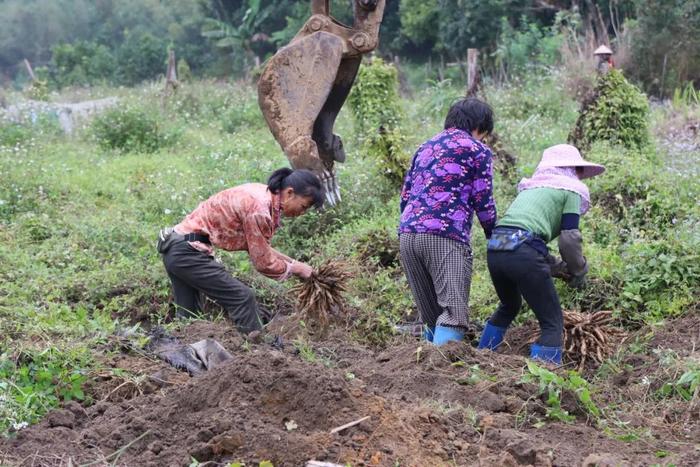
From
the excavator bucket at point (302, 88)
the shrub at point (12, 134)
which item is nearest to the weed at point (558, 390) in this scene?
the excavator bucket at point (302, 88)

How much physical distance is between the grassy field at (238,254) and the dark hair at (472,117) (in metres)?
1.63

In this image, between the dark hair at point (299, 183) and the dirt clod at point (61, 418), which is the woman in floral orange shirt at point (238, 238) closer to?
the dark hair at point (299, 183)

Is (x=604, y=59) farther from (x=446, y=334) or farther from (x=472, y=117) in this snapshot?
(x=446, y=334)

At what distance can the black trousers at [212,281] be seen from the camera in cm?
591

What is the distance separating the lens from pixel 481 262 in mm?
7301

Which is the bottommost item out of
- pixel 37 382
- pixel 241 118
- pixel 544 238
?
pixel 241 118

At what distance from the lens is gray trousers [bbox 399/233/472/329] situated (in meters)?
5.39

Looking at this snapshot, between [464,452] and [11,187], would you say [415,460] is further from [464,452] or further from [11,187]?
[11,187]

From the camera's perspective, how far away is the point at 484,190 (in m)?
5.41

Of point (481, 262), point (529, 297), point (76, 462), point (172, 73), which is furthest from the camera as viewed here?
point (172, 73)

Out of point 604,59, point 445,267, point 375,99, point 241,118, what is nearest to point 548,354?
point 445,267

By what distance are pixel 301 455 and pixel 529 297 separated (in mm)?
2191

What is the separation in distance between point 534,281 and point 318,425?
1.92 metres

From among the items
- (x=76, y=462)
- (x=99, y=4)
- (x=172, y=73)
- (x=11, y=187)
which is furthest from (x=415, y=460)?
(x=99, y=4)
